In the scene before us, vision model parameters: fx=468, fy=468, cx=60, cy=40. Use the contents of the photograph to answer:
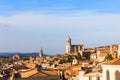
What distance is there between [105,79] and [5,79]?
119 feet

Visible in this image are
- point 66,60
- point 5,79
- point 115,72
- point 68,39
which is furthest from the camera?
point 68,39

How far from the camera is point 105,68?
25469 millimetres

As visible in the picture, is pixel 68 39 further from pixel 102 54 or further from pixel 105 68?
pixel 105 68

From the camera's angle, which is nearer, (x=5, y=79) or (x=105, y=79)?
(x=105, y=79)

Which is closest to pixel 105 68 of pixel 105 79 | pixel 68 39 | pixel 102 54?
pixel 105 79

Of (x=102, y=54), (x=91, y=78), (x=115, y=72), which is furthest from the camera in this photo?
(x=102, y=54)

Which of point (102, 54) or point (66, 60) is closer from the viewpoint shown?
point (102, 54)

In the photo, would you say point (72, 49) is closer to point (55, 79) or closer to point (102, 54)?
point (102, 54)

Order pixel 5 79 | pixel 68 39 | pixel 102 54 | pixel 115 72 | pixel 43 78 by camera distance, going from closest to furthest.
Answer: pixel 115 72 → pixel 43 78 → pixel 5 79 → pixel 102 54 → pixel 68 39

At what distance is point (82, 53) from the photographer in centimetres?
14712

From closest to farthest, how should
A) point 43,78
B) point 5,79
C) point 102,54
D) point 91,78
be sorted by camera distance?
point 91,78
point 43,78
point 5,79
point 102,54

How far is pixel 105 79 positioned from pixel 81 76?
11.0 metres

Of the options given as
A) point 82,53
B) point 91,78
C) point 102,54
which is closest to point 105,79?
point 91,78

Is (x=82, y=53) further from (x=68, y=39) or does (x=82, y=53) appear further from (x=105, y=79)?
(x=105, y=79)
